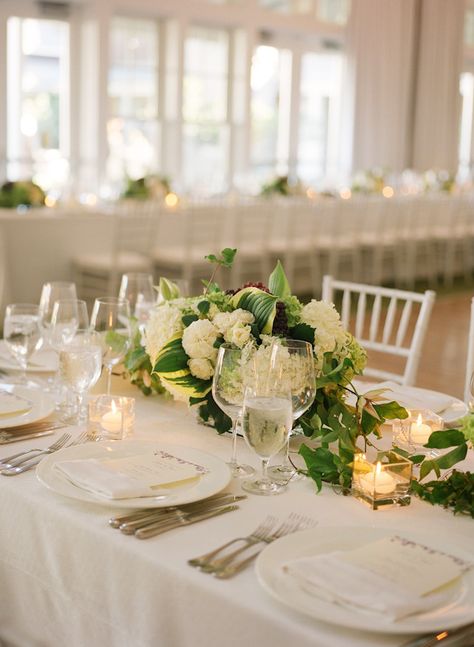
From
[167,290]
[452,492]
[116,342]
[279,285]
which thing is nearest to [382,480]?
[452,492]

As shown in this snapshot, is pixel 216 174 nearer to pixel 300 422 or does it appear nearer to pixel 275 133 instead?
pixel 275 133

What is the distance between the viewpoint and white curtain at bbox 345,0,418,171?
12.1m

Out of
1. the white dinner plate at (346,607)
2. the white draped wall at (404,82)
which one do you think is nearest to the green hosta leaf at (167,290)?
the white dinner plate at (346,607)

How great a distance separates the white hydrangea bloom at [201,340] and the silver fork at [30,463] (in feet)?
1.00

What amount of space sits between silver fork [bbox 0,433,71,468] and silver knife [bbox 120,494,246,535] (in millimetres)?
341

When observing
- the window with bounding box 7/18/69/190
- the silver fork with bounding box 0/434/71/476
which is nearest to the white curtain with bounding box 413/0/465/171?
the window with bounding box 7/18/69/190

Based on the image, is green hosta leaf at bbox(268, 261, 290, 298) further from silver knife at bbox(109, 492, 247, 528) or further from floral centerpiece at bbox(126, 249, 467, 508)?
silver knife at bbox(109, 492, 247, 528)

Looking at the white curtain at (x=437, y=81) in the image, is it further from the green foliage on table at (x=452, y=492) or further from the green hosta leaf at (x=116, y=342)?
the green foliage on table at (x=452, y=492)

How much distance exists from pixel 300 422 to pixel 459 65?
1260 centimetres

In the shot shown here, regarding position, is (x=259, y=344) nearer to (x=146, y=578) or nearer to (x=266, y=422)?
(x=266, y=422)

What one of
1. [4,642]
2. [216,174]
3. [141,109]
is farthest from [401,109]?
[4,642]

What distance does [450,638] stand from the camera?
3.89ft

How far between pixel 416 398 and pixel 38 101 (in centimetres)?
830

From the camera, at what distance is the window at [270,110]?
38.4ft
